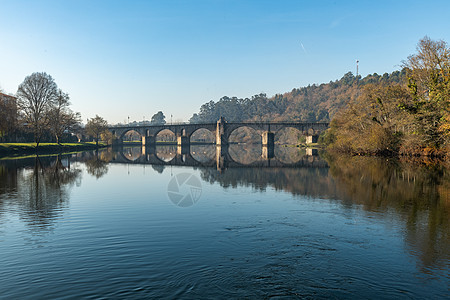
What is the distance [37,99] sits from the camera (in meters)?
68.8

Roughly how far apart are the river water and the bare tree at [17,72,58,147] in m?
49.7

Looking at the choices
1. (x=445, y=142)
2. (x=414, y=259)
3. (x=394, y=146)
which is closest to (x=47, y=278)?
(x=414, y=259)

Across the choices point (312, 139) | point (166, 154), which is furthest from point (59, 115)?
point (312, 139)

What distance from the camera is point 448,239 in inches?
496

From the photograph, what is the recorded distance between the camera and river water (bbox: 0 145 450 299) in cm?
876

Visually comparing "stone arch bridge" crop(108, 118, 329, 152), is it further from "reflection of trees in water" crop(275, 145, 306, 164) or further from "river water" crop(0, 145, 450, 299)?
"river water" crop(0, 145, 450, 299)

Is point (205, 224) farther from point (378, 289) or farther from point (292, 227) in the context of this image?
point (378, 289)

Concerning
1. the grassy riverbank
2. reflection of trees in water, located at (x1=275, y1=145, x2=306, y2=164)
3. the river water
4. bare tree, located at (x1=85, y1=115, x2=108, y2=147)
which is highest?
bare tree, located at (x1=85, y1=115, x2=108, y2=147)

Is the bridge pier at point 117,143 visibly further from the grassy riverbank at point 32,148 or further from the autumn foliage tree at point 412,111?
the autumn foliage tree at point 412,111

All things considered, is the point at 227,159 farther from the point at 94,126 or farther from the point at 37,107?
the point at 94,126

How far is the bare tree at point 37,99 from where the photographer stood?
6625 centimetres

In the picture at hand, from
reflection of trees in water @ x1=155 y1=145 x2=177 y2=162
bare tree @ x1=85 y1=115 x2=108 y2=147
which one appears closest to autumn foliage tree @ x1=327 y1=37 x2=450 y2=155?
reflection of trees in water @ x1=155 y1=145 x2=177 y2=162

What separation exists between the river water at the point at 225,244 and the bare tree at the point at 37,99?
49665 millimetres

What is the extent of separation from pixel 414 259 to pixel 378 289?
2.80 m
